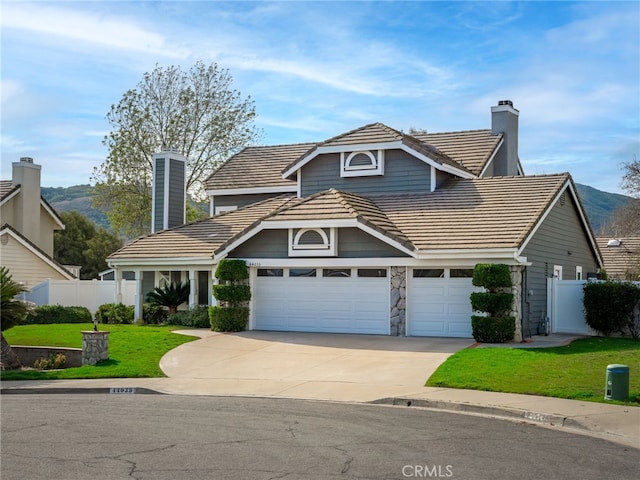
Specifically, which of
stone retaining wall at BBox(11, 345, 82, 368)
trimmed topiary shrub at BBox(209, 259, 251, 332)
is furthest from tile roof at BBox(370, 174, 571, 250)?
stone retaining wall at BBox(11, 345, 82, 368)

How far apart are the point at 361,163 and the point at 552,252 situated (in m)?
7.66

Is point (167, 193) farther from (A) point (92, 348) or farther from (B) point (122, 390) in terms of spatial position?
(B) point (122, 390)

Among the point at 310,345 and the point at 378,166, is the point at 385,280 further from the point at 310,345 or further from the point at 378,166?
the point at 378,166

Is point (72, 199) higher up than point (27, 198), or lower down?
higher up

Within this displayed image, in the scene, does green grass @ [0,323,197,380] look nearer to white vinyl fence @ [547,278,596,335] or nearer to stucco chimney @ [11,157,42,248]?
white vinyl fence @ [547,278,596,335]

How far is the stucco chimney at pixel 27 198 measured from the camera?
41625 mm

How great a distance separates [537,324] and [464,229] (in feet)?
14.0

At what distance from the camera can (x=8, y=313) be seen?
822 inches

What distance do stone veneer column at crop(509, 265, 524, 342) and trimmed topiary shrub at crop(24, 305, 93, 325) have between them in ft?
57.6

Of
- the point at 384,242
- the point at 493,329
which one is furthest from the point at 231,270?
the point at 493,329

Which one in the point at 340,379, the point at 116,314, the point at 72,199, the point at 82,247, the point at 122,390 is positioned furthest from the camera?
the point at 72,199

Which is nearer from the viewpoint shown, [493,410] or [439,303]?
[493,410]

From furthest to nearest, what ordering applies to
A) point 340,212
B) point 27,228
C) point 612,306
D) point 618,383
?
point 27,228 → point 340,212 → point 612,306 → point 618,383

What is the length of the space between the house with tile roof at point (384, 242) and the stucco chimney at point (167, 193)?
7.38 feet
